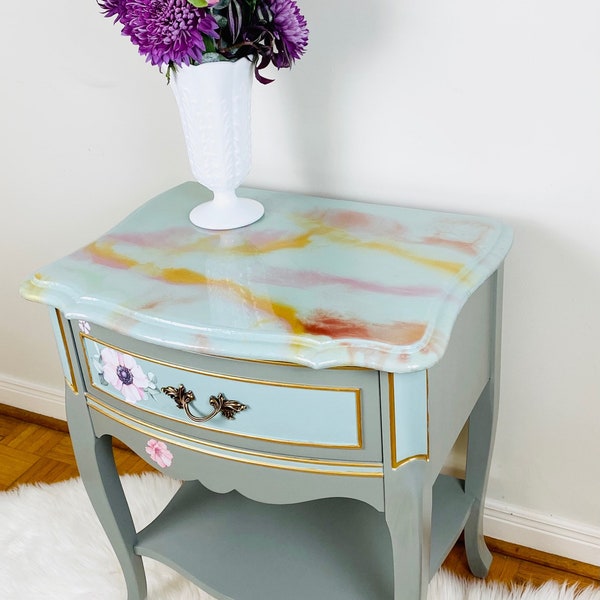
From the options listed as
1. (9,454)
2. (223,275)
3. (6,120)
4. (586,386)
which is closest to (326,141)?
(223,275)

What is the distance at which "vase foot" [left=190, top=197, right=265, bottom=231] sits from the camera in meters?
1.21

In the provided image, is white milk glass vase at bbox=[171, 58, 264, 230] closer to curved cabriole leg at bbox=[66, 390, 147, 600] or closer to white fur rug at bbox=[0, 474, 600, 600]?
curved cabriole leg at bbox=[66, 390, 147, 600]

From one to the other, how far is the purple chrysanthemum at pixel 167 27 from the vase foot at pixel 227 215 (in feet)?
0.87

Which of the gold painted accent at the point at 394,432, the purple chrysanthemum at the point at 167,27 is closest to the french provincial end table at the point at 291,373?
the gold painted accent at the point at 394,432

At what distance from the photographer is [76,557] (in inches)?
62.1

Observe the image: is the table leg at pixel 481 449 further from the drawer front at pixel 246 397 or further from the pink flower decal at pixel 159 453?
the pink flower decal at pixel 159 453

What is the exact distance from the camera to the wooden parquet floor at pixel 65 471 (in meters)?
1.47

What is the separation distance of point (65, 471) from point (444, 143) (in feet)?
3.77

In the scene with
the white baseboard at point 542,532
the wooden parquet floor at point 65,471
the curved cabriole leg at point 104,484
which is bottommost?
the wooden parquet floor at point 65,471

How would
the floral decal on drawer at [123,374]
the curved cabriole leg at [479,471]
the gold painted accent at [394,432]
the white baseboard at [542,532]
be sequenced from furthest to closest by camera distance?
the white baseboard at [542,532], the curved cabriole leg at [479,471], the floral decal on drawer at [123,374], the gold painted accent at [394,432]

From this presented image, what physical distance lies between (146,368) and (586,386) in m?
0.73

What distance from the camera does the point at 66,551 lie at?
1.59 meters

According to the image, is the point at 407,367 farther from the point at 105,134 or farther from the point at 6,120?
the point at 6,120

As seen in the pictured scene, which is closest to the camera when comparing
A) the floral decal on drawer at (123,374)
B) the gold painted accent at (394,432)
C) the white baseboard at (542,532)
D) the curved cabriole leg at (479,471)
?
the gold painted accent at (394,432)
